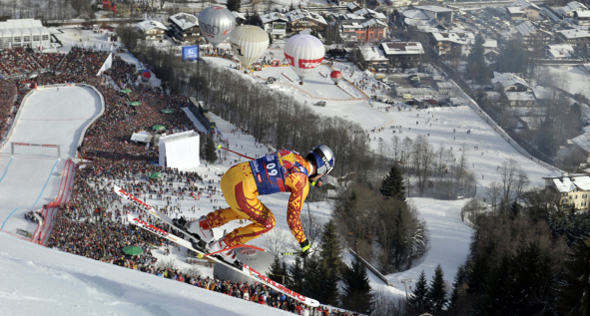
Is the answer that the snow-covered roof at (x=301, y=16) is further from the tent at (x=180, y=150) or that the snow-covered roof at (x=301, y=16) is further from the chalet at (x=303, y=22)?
the tent at (x=180, y=150)

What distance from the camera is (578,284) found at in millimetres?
17422

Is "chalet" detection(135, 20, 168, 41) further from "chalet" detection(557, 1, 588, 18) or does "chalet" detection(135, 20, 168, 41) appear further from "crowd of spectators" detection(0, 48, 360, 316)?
"chalet" detection(557, 1, 588, 18)

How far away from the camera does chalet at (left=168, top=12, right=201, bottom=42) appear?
7188 centimetres

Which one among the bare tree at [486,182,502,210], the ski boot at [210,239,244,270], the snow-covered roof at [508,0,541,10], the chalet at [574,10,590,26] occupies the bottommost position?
the bare tree at [486,182,502,210]

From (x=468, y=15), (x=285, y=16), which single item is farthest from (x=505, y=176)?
(x=468, y=15)

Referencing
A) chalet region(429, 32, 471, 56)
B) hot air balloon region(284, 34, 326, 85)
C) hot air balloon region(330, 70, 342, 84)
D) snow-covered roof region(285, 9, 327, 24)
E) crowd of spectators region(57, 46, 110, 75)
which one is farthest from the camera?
snow-covered roof region(285, 9, 327, 24)

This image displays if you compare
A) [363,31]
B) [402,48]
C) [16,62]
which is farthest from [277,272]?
[363,31]

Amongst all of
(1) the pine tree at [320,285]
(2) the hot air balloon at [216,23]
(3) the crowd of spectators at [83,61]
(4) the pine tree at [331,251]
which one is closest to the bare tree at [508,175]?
(4) the pine tree at [331,251]

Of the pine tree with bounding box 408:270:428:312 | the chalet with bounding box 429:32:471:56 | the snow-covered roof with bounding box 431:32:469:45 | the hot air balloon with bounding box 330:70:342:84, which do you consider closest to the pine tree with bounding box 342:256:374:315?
the pine tree with bounding box 408:270:428:312

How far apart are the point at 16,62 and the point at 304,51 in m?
22.4

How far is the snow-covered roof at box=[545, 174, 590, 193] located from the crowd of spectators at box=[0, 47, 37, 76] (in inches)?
1479

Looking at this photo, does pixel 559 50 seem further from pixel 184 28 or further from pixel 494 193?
pixel 494 193

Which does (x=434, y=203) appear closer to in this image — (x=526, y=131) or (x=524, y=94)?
(x=526, y=131)

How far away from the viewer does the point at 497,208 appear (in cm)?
3662
